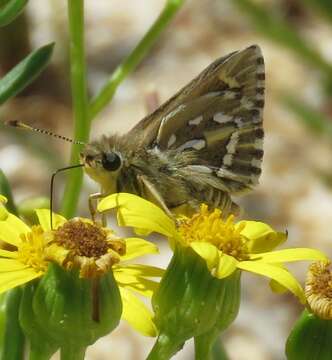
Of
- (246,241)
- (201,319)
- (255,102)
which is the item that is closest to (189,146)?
(255,102)

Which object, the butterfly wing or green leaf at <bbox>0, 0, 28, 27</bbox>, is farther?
the butterfly wing

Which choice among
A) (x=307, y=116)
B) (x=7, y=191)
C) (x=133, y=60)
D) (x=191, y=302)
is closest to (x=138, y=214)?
(x=191, y=302)

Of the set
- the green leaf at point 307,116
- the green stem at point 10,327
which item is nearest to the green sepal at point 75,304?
the green stem at point 10,327

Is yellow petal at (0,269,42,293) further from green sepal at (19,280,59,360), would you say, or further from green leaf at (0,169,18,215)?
green leaf at (0,169,18,215)

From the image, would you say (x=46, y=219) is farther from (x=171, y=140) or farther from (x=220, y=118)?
(x=220, y=118)

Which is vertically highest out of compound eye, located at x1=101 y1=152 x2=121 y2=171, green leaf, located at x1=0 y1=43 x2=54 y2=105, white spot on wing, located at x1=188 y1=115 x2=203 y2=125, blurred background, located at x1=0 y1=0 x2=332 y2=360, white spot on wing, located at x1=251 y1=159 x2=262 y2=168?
green leaf, located at x1=0 y1=43 x2=54 y2=105

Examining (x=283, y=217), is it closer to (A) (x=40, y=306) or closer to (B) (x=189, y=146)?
(B) (x=189, y=146)

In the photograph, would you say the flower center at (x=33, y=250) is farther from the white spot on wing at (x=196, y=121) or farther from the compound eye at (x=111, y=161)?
the white spot on wing at (x=196, y=121)

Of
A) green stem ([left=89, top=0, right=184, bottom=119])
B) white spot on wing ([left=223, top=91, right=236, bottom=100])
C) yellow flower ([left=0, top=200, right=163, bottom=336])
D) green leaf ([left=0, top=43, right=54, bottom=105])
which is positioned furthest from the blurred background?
yellow flower ([left=0, top=200, right=163, bottom=336])
